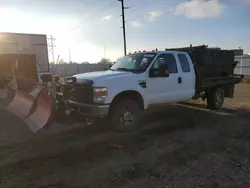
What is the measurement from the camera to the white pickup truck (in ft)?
18.8

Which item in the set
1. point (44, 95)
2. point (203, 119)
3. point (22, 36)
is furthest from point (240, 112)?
point (22, 36)

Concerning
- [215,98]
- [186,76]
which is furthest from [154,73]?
[215,98]

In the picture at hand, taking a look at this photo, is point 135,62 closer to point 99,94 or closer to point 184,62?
point 184,62

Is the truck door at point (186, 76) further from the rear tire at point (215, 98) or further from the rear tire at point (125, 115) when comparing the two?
the rear tire at point (125, 115)

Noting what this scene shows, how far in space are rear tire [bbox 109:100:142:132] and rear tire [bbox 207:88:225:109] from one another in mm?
3585

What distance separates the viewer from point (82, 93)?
584cm

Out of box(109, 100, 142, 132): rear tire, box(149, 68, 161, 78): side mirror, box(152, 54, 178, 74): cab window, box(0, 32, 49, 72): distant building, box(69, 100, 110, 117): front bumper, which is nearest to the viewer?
box(69, 100, 110, 117): front bumper

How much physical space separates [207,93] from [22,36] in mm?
9134

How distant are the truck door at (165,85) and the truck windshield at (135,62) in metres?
0.20

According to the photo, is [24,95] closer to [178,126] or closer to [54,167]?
[54,167]

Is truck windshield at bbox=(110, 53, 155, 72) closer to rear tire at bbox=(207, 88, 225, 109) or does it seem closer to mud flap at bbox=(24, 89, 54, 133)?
mud flap at bbox=(24, 89, 54, 133)

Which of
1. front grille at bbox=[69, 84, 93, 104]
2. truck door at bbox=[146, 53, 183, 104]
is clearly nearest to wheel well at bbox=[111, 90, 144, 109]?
truck door at bbox=[146, 53, 183, 104]

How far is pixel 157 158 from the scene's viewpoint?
4555mm

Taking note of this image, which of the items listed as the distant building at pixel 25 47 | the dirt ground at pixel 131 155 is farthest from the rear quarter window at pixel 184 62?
the distant building at pixel 25 47
